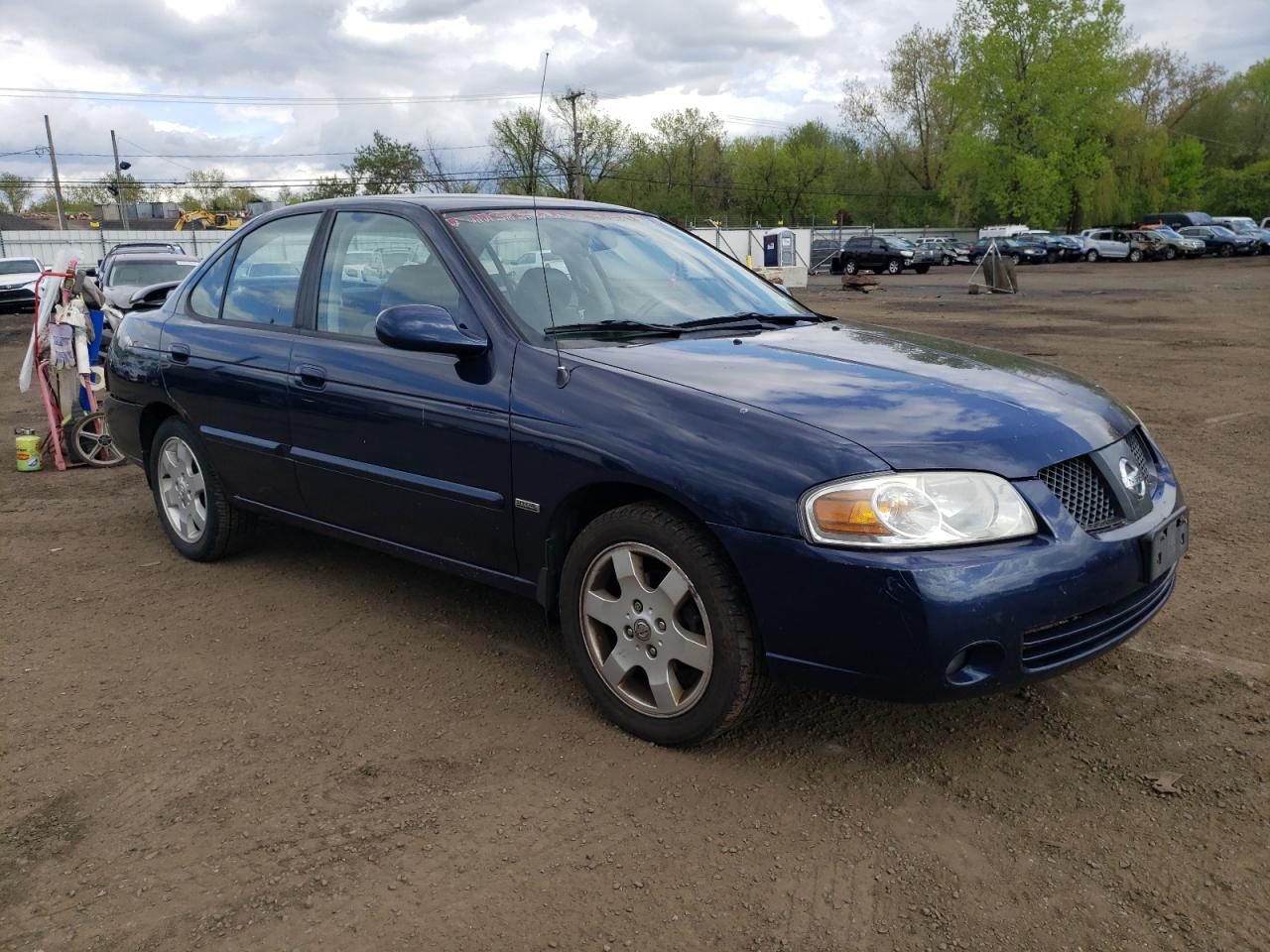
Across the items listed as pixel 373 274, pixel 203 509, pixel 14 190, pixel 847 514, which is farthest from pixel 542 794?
pixel 14 190

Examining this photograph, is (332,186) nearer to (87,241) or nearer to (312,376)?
(87,241)

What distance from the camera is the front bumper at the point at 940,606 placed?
267cm

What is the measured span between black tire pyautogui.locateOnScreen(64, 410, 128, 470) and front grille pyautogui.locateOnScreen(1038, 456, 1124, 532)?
684 cm

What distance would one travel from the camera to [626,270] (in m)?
4.08

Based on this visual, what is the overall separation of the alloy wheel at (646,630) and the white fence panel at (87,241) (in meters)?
44.8

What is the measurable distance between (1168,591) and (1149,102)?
88.4 meters

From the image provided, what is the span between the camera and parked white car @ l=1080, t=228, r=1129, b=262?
47.1m

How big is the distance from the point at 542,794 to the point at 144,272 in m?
14.7

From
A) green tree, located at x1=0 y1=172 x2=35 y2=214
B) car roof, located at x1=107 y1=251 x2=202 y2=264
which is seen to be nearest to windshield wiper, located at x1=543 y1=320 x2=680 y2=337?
car roof, located at x1=107 y1=251 x2=202 y2=264

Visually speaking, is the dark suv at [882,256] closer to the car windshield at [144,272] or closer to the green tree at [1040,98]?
the green tree at [1040,98]

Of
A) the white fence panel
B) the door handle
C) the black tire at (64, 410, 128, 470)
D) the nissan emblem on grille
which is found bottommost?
the black tire at (64, 410, 128, 470)

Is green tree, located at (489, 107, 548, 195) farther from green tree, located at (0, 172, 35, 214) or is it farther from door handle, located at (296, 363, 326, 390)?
green tree, located at (0, 172, 35, 214)

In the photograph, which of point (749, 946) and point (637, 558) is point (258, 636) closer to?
point (637, 558)

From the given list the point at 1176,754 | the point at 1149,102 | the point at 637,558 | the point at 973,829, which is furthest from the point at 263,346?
the point at 1149,102
